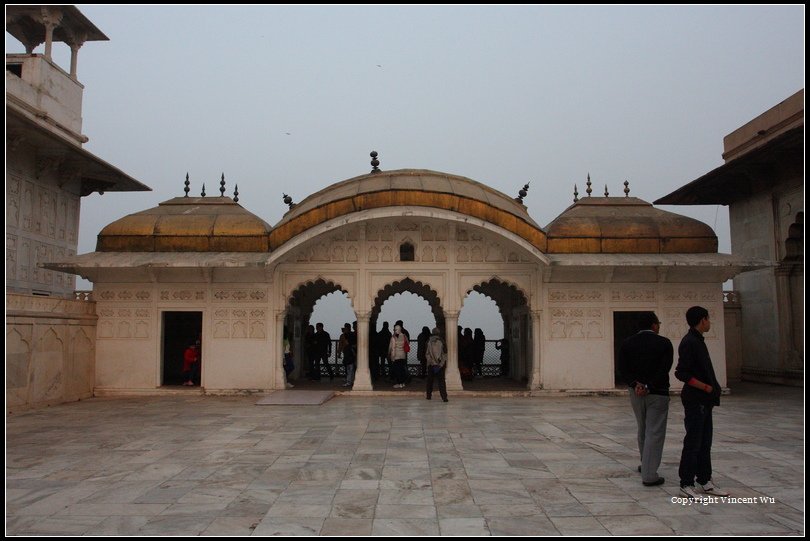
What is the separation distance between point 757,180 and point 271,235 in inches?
532

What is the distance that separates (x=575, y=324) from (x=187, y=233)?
31.2 feet

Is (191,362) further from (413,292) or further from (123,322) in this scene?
(413,292)

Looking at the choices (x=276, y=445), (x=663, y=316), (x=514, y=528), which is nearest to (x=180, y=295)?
(x=276, y=445)

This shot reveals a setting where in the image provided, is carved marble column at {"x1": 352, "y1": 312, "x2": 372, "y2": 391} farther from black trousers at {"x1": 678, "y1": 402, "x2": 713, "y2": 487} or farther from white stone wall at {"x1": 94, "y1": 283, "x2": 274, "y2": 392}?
black trousers at {"x1": 678, "y1": 402, "x2": 713, "y2": 487}

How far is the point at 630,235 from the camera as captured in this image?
1577cm

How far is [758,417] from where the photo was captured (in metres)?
11.4

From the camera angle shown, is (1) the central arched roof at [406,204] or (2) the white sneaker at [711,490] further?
(1) the central arched roof at [406,204]

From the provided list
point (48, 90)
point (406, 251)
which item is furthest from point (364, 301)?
point (48, 90)

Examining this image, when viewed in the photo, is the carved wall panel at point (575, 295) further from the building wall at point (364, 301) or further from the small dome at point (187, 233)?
the small dome at point (187, 233)

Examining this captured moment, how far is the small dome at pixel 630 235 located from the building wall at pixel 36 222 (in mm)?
A: 13339

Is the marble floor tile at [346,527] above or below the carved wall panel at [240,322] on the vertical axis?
below

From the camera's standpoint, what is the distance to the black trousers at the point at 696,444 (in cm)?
589

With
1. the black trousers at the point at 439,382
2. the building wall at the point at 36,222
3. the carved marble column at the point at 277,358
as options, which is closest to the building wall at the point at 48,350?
the building wall at the point at 36,222

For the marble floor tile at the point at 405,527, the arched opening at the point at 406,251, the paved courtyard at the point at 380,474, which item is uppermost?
the arched opening at the point at 406,251
